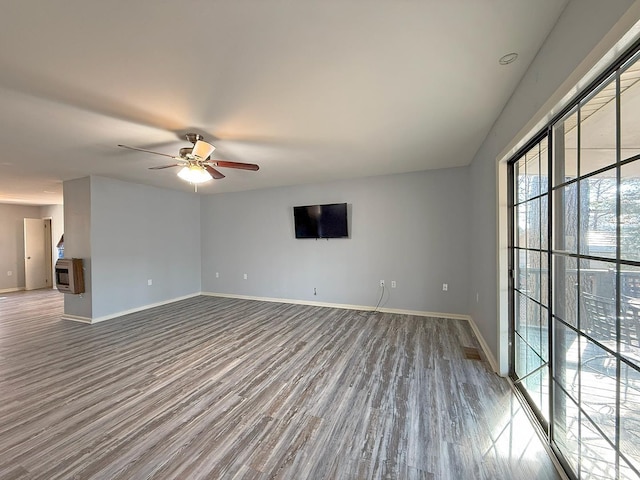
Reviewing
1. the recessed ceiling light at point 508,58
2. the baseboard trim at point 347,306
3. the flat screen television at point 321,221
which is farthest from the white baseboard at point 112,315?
the recessed ceiling light at point 508,58

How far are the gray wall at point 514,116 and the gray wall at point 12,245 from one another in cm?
1183

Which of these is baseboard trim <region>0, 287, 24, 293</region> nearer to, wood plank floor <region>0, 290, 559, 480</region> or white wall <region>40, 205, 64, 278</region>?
white wall <region>40, 205, 64, 278</region>

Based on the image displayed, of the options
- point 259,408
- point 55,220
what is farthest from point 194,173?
point 55,220

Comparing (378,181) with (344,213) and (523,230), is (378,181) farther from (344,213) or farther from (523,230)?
(523,230)

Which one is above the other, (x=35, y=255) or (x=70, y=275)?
(x=35, y=255)

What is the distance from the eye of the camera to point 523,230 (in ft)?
7.54

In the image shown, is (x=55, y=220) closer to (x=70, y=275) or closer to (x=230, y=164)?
(x=70, y=275)

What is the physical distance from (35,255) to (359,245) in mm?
9894

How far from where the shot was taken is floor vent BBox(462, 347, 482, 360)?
2.93m

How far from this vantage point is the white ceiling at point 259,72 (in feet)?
4.23

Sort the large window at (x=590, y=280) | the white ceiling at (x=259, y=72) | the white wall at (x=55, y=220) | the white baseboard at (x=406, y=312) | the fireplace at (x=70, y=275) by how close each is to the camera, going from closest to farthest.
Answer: the large window at (x=590, y=280) → the white ceiling at (x=259, y=72) → the white baseboard at (x=406, y=312) → the fireplace at (x=70, y=275) → the white wall at (x=55, y=220)

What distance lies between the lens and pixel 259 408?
2.10m

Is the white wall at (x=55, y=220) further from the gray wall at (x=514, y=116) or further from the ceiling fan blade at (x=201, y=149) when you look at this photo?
the gray wall at (x=514, y=116)

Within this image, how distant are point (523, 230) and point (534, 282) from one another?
0.50m
